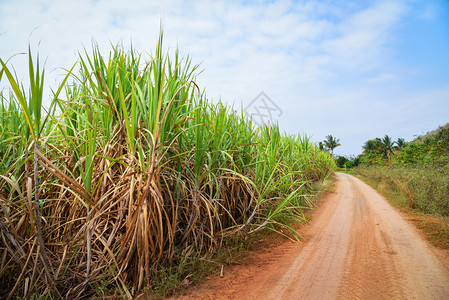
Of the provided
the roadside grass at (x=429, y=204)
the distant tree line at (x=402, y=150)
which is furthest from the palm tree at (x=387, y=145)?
the roadside grass at (x=429, y=204)

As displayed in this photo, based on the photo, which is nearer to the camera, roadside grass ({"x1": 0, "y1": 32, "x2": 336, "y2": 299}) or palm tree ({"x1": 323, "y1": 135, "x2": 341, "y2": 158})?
roadside grass ({"x1": 0, "y1": 32, "x2": 336, "y2": 299})

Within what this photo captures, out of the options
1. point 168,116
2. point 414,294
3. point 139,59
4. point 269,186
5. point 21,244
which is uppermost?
point 139,59

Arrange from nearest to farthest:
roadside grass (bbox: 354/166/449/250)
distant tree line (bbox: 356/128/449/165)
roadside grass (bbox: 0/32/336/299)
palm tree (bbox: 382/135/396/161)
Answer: roadside grass (bbox: 0/32/336/299)
roadside grass (bbox: 354/166/449/250)
distant tree line (bbox: 356/128/449/165)
palm tree (bbox: 382/135/396/161)

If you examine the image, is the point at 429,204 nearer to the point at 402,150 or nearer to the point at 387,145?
the point at 402,150

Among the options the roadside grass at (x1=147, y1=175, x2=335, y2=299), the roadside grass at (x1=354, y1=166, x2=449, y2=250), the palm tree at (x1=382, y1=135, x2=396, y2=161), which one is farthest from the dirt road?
the palm tree at (x1=382, y1=135, x2=396, y2=161)

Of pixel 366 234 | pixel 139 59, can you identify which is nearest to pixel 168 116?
pixel 139 59

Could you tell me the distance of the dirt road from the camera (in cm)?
204

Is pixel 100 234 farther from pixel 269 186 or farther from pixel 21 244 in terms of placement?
pixel 269 186

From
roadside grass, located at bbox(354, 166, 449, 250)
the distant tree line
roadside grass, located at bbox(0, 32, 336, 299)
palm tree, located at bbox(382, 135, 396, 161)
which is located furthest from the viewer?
palm tree, located at bbox(382, 135, 396, 161)

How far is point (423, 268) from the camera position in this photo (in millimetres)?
2457

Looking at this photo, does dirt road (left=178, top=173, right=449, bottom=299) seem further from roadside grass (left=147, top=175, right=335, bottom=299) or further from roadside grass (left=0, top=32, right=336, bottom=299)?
roadside grass (left=0, top=32, right=336, bottom=299)

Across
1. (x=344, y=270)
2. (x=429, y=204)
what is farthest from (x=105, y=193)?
(x=429, y=204)

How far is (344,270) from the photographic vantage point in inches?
95.0

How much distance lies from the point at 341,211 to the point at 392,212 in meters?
1.03
